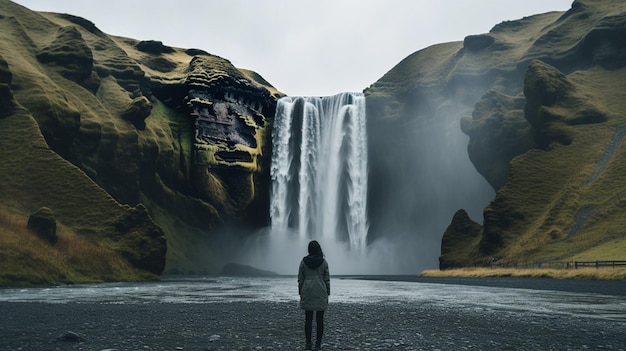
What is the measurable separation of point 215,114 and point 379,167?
3645cm

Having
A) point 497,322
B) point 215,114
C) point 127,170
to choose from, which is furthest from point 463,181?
point 497,322

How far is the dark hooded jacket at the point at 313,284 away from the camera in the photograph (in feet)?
38.3

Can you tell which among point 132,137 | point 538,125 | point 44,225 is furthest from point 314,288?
point 132,137

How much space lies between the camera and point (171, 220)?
104750 millimetres

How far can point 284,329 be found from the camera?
15609 millimetres

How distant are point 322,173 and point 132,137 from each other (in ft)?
119

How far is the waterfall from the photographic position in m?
101

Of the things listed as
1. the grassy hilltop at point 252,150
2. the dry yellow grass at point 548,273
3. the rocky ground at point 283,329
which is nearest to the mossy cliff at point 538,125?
the grassy hilltop at point 252,150

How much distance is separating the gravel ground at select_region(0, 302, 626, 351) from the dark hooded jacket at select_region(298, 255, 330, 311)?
3.82 feet

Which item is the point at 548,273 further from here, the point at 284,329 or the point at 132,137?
the point at 132,137

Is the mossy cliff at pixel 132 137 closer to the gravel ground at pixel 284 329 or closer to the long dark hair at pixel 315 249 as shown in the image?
the gravel ground at pixel 284 329

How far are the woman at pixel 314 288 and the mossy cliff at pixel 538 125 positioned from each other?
50153 millimetres

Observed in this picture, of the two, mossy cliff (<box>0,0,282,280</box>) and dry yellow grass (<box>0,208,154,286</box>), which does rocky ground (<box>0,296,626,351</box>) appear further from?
mossy cliff (<box>0,0,282,280</box>)

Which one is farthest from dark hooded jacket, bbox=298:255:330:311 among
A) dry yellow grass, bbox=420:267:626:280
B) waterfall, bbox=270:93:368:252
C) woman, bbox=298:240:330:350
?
waterfall, bbox=270:93:368:252
